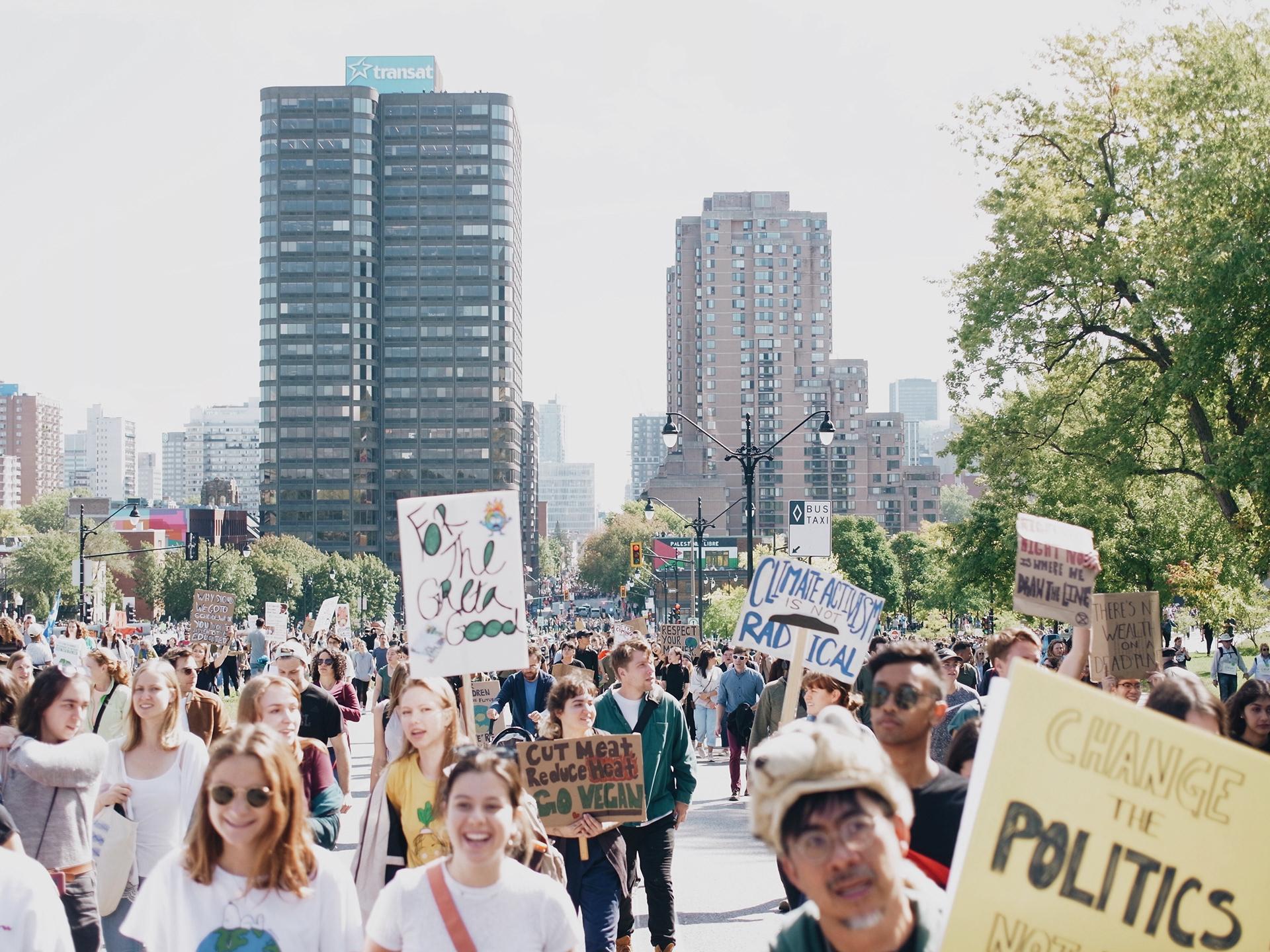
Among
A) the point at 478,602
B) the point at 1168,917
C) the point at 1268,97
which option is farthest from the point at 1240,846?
the point at 1268,97

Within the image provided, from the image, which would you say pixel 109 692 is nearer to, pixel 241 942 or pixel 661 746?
pixel 661 746

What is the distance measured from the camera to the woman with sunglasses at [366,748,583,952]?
4156 millimetres

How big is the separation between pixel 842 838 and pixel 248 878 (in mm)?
2065

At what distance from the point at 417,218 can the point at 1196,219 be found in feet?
444

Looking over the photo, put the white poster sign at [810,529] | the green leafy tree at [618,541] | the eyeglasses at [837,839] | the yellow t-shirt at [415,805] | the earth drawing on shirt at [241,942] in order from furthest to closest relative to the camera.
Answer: the green leafy tree at [618,541], the white poster sign at [810,529], the yellow t-shirt at [415,805], the earth drawing on shirt at [241,942], the eyeglasses at [837,839]

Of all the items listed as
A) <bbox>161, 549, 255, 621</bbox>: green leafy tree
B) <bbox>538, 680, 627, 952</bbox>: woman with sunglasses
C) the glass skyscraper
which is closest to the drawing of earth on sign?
<bbox>538, 680, 627, 952</bbox>: woman with sunglasses

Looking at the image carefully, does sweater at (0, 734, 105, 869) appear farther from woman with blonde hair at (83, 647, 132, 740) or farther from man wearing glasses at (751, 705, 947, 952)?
man wearing glasses at (751, 705, 947, 952)

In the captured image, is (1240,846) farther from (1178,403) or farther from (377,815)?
(1178,403)

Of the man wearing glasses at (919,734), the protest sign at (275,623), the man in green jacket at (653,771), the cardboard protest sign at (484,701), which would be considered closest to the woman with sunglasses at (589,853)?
the man in green jacket at (653,771)

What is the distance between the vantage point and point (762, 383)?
172875 millimetres

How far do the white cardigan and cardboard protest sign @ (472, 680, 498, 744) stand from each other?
8.05 m

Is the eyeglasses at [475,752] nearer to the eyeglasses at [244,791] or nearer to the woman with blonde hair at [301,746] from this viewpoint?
the eyeglasses at [244,791]

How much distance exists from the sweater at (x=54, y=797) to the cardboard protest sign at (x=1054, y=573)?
14.8 feet

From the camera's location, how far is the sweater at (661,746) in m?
8.52
